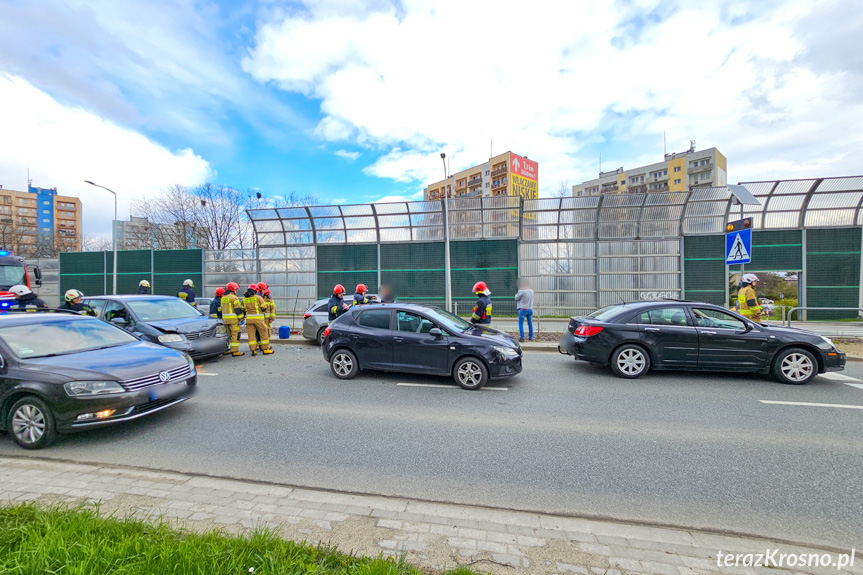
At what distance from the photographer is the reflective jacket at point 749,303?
912 cm

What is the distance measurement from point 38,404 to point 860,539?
7275 millimetres

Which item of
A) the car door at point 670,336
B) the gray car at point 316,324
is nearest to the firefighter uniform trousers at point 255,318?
the gray car at point 316,324

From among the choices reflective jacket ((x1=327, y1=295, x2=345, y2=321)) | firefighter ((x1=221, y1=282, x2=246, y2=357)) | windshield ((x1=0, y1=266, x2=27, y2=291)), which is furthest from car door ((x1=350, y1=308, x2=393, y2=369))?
windshield ((x1=0, y1=266, x2=27, y2=291))

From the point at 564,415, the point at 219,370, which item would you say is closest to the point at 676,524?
the point at 564,415

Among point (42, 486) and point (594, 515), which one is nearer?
point (594, 515)

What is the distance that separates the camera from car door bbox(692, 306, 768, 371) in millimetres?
6895

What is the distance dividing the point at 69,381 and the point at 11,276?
14.1 m

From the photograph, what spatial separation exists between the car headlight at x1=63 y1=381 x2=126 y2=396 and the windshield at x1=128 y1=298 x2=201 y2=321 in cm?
444

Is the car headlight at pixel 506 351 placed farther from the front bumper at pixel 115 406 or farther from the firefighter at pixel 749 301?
the firefighter at pixel 749 301

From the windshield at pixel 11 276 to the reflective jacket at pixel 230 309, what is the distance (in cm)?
968

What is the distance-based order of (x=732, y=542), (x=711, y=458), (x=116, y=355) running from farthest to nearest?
(x=116, y=355)
(x=711, y=458)
(x=732, y=542)

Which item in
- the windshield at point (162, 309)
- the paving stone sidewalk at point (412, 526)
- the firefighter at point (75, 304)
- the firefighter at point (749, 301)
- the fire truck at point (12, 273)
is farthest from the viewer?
the fire truck at point (12, 273)

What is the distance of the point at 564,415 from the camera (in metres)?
5.23

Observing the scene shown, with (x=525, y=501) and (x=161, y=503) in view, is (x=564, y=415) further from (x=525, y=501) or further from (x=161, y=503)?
(x=161, y=503)
